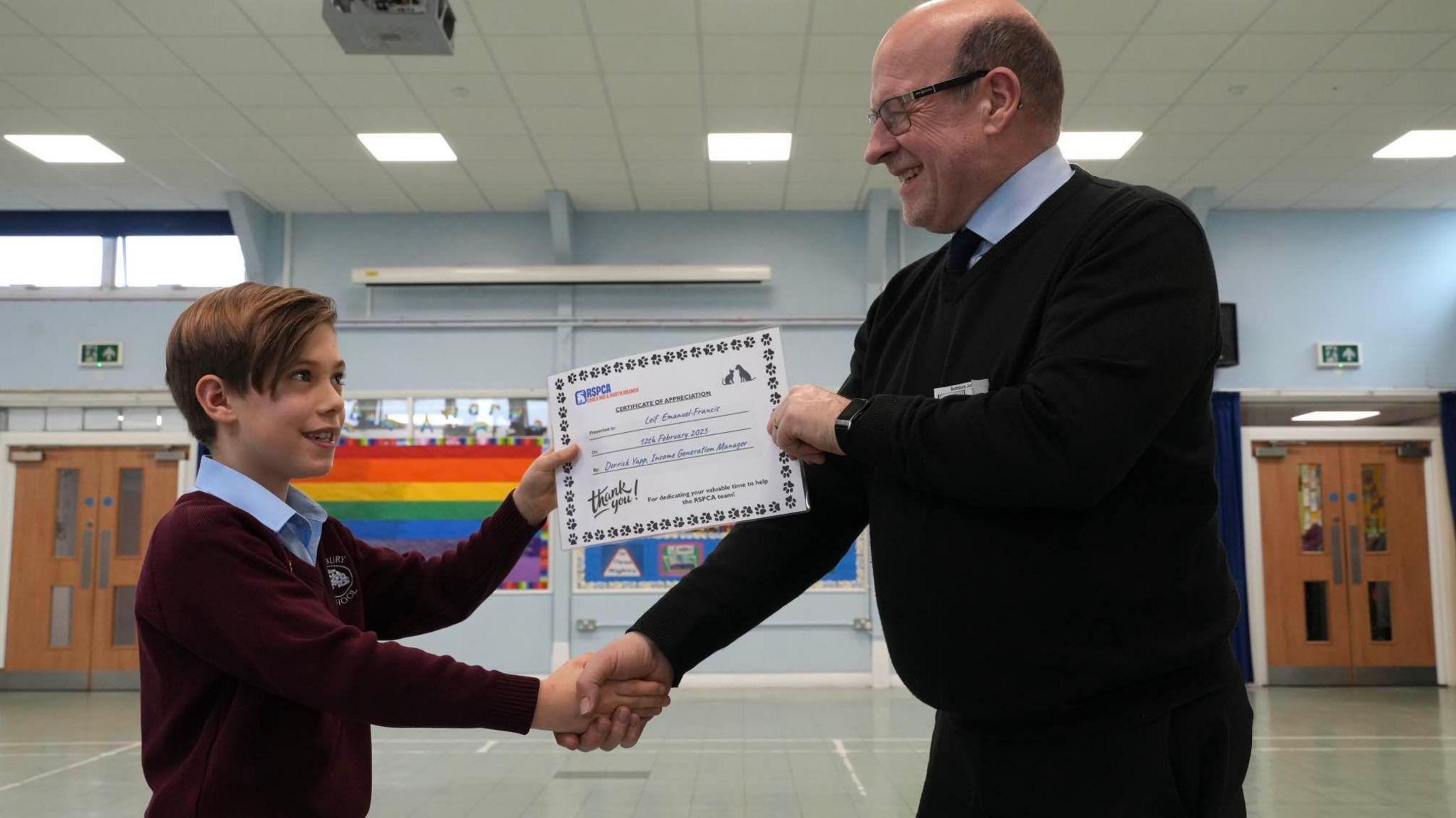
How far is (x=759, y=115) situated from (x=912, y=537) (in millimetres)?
6630

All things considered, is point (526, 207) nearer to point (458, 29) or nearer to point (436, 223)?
point (436, 223)

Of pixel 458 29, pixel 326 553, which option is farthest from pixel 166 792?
pixel 458 29

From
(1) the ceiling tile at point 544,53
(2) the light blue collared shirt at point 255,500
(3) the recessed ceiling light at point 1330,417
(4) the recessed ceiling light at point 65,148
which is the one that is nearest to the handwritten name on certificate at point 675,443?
(2) the light blue collared shirt at point 255,500

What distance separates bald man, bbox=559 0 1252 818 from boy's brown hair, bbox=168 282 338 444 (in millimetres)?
778

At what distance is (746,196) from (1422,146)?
5.29m

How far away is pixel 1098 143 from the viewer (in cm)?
805

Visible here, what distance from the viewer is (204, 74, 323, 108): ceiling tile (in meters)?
6.88

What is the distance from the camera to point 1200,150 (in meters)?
8.27

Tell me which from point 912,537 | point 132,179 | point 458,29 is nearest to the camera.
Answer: point 912,537

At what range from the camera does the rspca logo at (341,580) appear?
1726mm

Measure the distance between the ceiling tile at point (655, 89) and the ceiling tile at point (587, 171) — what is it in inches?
47.8

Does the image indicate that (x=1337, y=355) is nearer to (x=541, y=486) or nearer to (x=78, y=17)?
(x=541, y=486)

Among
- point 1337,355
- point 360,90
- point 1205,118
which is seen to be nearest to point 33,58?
point 360,90

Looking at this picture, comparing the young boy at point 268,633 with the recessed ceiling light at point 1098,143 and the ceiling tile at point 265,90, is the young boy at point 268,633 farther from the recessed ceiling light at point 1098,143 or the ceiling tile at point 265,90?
the recessed ceiling light at point 1098,143
